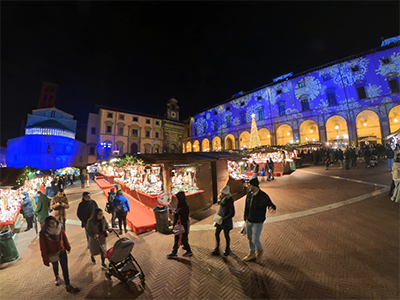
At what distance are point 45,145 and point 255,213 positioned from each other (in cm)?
3464

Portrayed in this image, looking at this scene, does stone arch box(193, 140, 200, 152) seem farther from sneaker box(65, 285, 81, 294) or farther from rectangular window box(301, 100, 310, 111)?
sneaker box(65, 285, 81, 294)

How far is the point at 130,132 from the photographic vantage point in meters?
35.0

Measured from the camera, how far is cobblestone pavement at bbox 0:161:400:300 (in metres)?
3.07

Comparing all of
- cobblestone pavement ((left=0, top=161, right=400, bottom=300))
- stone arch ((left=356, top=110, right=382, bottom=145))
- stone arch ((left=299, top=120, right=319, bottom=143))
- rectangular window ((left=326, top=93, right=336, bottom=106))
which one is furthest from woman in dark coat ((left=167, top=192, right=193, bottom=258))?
rectangular window ((left=326, top=93, right=336, bottom=106))

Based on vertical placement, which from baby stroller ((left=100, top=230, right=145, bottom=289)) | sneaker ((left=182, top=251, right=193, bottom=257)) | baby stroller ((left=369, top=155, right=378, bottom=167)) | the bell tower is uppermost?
the bell tower

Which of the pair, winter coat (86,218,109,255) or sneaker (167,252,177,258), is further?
sneaker (167,252,177,258)

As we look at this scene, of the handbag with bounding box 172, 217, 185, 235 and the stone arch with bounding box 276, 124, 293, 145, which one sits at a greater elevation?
the stone arch with bounding box 276, 124, 293, 145

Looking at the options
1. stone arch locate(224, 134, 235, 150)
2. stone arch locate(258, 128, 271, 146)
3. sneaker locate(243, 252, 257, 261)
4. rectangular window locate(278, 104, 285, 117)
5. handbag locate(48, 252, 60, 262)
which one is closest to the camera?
handbag locate(48, 252, 60, 262)

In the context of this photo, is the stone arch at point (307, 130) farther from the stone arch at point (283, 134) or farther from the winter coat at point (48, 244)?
the winter coat at point (48, 244)

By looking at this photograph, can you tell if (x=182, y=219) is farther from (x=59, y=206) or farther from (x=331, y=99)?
(x=331, y=99)

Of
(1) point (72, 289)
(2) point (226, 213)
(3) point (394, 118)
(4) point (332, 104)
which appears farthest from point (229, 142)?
(1) point (72, 289)

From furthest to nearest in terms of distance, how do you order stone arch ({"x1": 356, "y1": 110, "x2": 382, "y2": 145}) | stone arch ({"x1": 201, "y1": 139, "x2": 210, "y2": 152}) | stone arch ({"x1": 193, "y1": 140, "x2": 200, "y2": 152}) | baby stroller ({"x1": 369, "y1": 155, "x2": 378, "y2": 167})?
stone arch ({"x1": 193, "y1": 140, "x2": 200, "y2": 152})
stone arch ({"x1": 201, "y1": 139, "x2": 210, "y2": 152})
stone arch ({"x1": 356, "y1": 110, "x2": 382, "y2": 145})
baby stroller ({"x1": 369, "y1": 155, "x2": 378, "y2": 167})

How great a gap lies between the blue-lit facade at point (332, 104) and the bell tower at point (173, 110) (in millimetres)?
16244

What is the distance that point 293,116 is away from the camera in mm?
27375
